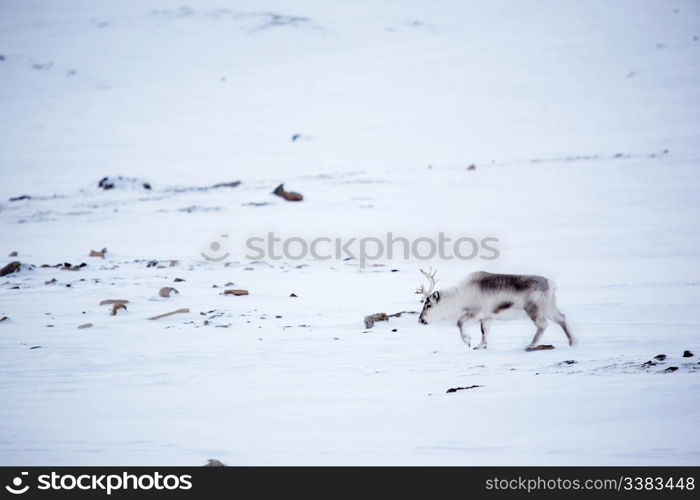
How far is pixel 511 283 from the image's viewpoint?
8648 mm

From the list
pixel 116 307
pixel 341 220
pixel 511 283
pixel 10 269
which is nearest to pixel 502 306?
pixel 511 283

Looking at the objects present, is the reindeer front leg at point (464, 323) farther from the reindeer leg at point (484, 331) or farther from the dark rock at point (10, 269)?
the dark rock at point (10, 269)

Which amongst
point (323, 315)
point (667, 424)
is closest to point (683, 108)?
point (323, 315)

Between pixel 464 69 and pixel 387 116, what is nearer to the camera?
pixel 387 116

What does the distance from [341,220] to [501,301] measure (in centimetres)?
1103

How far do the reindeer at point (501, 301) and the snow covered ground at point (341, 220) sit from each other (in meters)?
0.33

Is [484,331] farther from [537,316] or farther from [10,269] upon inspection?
[10,269]

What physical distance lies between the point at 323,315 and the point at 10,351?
158 inches

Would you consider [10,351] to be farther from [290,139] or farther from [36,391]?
[290,139]

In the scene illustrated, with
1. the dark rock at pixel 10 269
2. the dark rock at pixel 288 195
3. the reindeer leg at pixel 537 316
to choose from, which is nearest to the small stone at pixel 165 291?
the dark rock at pixel 10 269

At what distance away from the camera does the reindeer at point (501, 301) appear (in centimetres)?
848

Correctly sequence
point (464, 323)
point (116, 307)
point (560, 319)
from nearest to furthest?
point (560, 319)
point (464, 323)
point (116, 307)

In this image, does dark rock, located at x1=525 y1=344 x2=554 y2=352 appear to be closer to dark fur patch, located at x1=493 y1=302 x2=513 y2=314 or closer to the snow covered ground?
the snow covered ground
